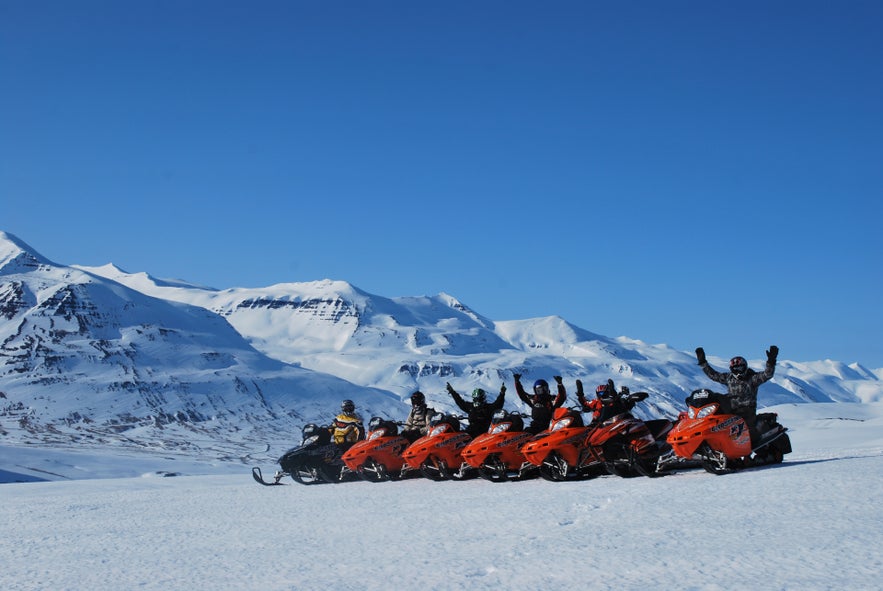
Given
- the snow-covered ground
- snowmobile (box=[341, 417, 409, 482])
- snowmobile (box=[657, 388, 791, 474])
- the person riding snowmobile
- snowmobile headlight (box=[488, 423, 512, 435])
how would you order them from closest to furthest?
the snow-covered ground, snowmobile (box=[657, 388, 791, 474]), the person riding snowmobile, snowmobile headlight (box=[488, 423, 512, 435]), snowmobile (box=[341, 417, 409, 482])

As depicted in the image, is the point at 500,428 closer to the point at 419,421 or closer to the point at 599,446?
the point at 599,446

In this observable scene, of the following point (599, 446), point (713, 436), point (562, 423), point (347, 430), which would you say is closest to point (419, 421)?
point (347, 430)

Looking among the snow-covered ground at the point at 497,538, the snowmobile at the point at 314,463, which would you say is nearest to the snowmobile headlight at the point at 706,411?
the snow-covered ground at the point at 497,538

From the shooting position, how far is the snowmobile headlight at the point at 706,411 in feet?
39.0

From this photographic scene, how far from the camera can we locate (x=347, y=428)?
63.8 feet

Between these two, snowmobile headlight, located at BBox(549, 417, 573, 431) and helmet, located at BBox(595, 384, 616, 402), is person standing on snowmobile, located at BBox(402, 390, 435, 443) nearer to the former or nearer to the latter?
helmet, located at BBox(595, 384, 616, 402)

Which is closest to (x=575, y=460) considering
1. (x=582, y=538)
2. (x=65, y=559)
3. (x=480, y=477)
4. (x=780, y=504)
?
(x=480, y=477)

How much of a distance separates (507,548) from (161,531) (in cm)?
448

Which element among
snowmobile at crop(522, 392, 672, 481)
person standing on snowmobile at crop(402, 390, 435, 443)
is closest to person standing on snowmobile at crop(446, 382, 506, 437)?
person standing on snowmobile at crop(402, 390, 435, 443)

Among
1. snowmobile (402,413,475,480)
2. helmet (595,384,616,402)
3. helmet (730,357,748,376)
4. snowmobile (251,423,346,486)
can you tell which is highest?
helmet (730,357,748,376)

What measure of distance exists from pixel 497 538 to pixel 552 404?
26.7ft

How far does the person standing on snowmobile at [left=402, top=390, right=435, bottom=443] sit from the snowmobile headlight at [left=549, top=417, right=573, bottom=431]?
4520 millimetres

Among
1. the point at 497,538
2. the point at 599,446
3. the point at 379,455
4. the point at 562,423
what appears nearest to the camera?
the point at 497,538

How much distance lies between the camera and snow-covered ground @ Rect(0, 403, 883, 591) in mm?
6020
